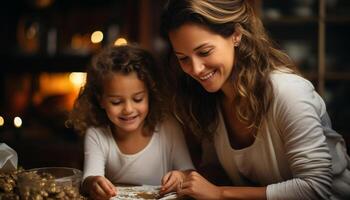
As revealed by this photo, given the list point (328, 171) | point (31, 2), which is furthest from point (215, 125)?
point (31, 2)

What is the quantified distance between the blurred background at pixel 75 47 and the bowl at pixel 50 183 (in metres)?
2.00

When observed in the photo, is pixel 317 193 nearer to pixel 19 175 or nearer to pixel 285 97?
pixel 285 97

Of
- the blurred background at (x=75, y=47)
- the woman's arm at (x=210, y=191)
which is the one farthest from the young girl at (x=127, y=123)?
the blurred background at (x=75, y=47)

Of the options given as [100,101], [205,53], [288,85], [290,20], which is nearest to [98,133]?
[100,101]

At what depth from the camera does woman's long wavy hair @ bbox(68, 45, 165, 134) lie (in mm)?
1538

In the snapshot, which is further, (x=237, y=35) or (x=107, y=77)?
(x=107, y=77)

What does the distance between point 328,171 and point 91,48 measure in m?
2.49

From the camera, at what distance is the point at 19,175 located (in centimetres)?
118

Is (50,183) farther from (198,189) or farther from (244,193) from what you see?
(244,193)

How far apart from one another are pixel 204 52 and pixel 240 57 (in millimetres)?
126

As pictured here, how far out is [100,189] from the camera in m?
1.26

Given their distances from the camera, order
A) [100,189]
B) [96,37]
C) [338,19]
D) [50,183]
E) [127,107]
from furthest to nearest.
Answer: [96,37] → [338,19] → [127,107] → [100,189] → [50,183]

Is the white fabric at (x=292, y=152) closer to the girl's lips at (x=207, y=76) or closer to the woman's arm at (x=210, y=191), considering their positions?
the woman's arm at (x=210, y=191)

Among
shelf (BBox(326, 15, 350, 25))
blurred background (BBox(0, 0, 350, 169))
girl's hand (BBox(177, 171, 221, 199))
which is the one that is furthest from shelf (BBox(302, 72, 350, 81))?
girl's hand (BBox(177, 171, 221, 199))
